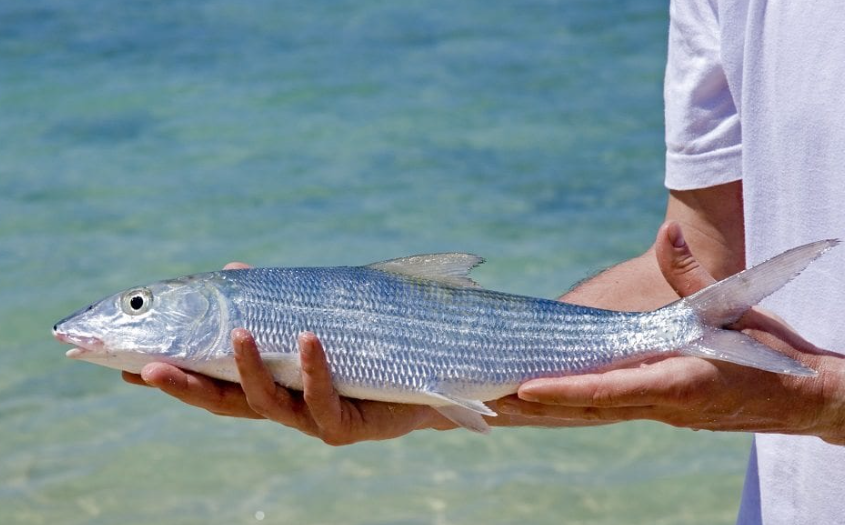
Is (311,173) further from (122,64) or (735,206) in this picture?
(735,206)

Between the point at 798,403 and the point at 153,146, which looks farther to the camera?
the point at 153,146

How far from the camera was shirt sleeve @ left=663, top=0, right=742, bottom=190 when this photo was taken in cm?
307

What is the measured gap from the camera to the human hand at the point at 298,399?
9.17ft

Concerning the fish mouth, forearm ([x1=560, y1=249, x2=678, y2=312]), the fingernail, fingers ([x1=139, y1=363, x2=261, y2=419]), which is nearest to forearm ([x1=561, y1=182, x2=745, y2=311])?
forearm ([x1=560, y1=249, x2=678, y2=312])

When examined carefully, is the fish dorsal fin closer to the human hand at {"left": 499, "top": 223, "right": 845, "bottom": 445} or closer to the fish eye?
the human hand at {"left": 499, "top": 223, "right": 845, "bottom": 445}

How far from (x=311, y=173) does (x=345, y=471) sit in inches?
197

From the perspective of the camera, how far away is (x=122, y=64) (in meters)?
13.7

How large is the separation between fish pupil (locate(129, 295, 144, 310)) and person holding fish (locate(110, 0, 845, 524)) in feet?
0.61

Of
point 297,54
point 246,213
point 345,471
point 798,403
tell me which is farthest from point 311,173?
point 798,403

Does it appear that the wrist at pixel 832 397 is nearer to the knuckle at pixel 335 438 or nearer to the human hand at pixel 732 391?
the human hand at pixel 732 391

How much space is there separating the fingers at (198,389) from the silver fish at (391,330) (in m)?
0.04

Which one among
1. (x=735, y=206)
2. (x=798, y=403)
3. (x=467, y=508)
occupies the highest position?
(x=735, y=206)

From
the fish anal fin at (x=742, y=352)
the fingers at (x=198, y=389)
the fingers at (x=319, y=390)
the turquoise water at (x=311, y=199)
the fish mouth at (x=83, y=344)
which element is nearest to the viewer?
the fish anal fin at (x=742, y=352)

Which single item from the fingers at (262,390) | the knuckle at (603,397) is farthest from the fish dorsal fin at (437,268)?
the knuckle at (603,397)
